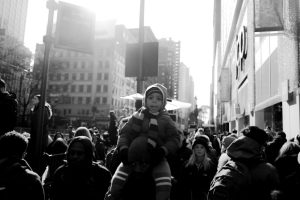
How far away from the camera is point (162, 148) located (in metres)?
3.24

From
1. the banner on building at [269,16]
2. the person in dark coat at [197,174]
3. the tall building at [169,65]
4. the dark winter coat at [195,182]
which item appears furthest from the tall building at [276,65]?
the tall building at [169,65]

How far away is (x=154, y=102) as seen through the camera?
379 centimetres

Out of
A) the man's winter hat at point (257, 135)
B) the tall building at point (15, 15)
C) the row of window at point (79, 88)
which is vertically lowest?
the man's winter hat at point (257, 135)

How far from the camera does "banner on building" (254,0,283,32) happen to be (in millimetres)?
13140

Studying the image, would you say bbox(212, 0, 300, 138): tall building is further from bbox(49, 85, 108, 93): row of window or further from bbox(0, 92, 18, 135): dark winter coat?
bbox(49, 85, 108, 93): row of window

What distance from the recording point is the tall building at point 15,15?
3415 inches

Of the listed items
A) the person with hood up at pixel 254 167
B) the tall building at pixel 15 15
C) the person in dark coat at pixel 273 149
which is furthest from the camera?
the tall building at pixel 15 15

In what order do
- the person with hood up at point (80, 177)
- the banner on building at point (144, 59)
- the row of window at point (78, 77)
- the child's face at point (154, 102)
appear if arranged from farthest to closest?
the row of window at point (78, 77), the banner on building at point (144, 59), the child's face at point (154, 102), the person with hood up at point (80, 177)

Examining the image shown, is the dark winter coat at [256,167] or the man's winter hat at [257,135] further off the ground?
the man's winter hat at [257,135]

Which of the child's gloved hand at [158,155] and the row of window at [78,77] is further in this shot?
the row of window at [78,77]

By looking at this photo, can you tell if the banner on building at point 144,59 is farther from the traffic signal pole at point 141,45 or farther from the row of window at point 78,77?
the row of window at point 78,77

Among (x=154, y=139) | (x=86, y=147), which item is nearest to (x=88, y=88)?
(x=86, y=147)

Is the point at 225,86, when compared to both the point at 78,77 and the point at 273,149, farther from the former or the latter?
the point at 78,77

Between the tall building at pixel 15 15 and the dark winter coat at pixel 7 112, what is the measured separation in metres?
88.6
